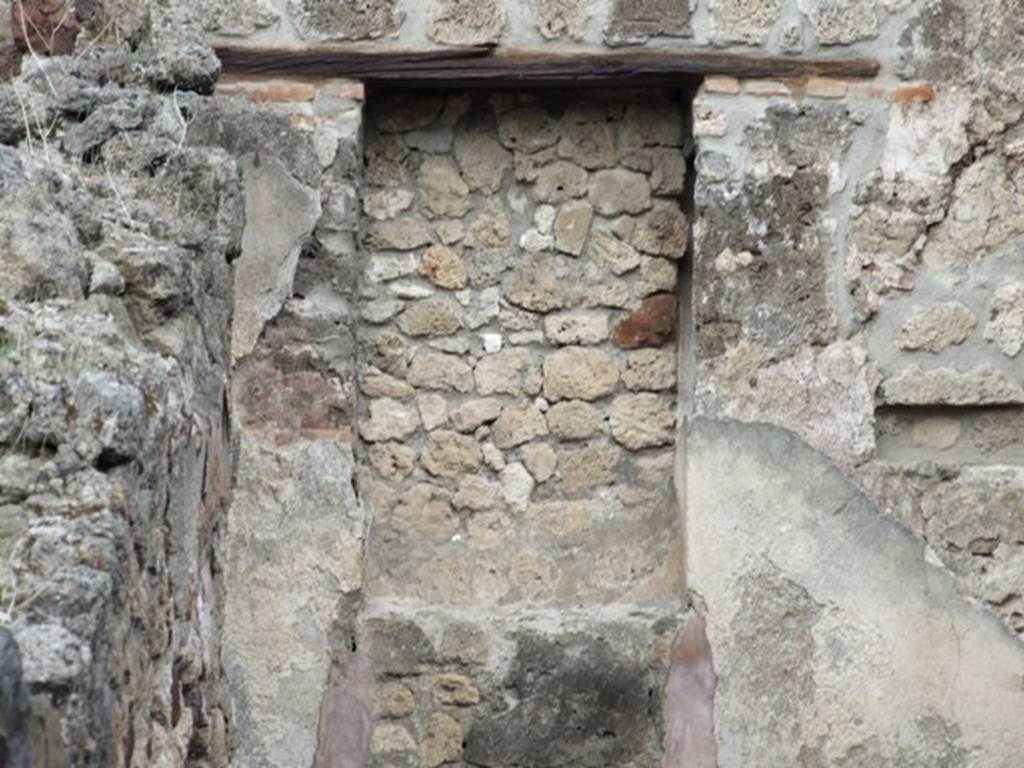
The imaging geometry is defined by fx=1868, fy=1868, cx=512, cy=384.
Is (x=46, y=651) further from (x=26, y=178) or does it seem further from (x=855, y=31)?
(x=855, y=31)

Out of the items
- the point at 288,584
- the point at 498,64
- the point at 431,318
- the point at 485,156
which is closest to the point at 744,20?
the point at 498,64

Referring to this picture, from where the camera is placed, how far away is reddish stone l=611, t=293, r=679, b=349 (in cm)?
541

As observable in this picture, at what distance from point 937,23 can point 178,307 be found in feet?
9.92

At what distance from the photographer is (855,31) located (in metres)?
5.20

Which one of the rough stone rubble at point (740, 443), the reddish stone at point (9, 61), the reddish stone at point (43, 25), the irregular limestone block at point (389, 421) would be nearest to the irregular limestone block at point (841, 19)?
the rough stone rubble at point (740, 443)

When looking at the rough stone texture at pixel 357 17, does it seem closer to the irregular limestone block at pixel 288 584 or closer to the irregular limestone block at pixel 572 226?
the irregular limestone block at pixel 572 226

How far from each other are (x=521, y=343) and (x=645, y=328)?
0.36 metres

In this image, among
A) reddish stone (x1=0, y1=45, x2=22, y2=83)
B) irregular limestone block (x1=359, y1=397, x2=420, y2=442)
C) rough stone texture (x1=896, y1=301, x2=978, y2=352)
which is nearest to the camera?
reddish stone (x1=0, y1=45, x2=22, y2=83)

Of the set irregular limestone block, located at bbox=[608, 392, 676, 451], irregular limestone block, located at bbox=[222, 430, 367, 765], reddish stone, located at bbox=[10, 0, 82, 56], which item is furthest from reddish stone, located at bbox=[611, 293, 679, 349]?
reddish stone, located at bbox=[10, 0, 82, 56]

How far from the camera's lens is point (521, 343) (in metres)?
5.41

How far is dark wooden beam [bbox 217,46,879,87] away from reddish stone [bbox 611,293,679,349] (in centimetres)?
68

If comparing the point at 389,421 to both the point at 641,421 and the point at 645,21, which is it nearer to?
the point at 641,421

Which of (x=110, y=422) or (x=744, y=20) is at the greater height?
(x=744, y=20)

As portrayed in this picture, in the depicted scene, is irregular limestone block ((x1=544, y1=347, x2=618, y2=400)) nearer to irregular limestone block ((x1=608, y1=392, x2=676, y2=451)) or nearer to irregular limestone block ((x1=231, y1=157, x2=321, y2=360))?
irregular limestone block ((x1=608, y1=392, x2=676, y2=451))
